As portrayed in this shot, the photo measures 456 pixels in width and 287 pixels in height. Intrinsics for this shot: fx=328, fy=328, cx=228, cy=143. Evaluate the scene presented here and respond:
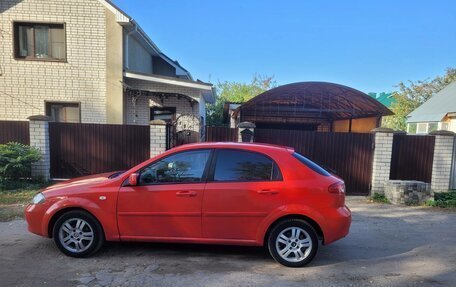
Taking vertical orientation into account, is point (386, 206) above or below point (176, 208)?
below

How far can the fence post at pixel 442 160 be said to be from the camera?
9008mm

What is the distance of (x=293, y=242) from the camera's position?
4258mm

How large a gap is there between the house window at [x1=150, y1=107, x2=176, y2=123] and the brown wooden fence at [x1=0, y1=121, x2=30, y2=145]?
4755 millimetres

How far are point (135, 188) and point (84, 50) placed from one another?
938 centimetres

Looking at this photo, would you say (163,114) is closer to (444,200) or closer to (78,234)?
(78,234)

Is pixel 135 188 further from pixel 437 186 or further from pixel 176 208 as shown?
pixel 437 186

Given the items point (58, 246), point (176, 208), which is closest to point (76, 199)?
point (58, 246)

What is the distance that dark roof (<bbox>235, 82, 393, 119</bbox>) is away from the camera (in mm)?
11929

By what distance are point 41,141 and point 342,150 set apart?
336 inches

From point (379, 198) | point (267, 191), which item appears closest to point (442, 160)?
point (379, 198)

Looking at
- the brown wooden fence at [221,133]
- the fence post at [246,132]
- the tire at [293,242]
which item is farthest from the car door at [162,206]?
the brown wooden fence at [221,133]

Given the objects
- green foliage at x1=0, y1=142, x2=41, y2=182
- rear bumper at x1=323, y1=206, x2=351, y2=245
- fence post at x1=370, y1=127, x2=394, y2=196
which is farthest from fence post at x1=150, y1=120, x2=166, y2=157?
rear bumper at x1=323, y1=206, x2=351, y2=245

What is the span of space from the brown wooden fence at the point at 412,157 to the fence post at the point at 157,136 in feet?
21.3

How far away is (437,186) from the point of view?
9.20m
